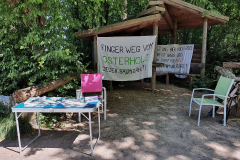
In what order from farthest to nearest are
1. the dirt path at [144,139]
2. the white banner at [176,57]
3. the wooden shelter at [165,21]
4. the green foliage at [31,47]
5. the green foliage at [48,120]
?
the white banner at [176,57] < the wooden shelter at [165,21] < the green foliage at [48,120] < the green foliage at [31,47] < the dirt path at [144,139]

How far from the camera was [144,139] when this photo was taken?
9.96ft

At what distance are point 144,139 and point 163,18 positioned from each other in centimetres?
595

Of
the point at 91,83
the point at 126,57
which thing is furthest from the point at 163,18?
the point at 91,83

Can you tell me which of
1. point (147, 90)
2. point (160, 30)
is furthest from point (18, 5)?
point (160, 30)

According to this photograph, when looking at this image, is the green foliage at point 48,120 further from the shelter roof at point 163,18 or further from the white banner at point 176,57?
the white banner at point 176,57

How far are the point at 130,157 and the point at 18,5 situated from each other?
11.7ft

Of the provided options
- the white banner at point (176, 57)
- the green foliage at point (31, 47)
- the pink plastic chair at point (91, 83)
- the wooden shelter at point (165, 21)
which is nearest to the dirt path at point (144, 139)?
the pink plastic chair at point (91, 83)

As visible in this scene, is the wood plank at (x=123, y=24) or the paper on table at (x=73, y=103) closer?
the paper on table at (x=73, y=103)

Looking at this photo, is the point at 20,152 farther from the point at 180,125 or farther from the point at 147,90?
the point at 147,90

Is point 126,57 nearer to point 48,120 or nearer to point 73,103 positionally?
point 48,120

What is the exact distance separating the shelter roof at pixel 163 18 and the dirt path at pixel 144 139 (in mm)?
2830

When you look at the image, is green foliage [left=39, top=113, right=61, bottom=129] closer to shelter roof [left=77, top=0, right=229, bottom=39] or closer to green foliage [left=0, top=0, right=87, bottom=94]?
green foliage [left=0, top=0, right=87, bottom=94]

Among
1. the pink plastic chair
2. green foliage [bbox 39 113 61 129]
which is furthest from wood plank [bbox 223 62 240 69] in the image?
green foliage [bbox 39 113 61 129]

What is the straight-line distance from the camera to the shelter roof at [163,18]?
550 centimetres
